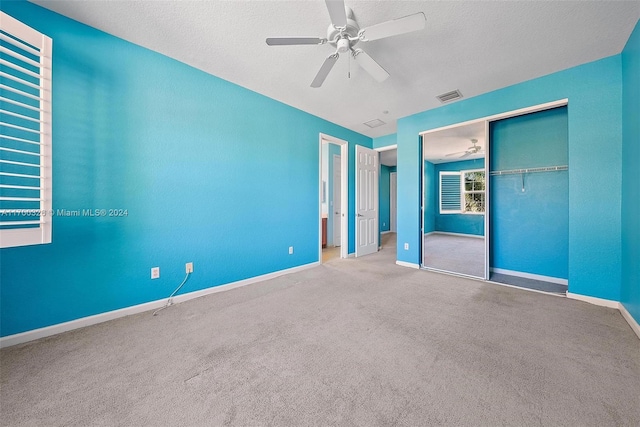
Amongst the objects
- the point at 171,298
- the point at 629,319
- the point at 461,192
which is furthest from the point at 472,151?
the point at 171,298

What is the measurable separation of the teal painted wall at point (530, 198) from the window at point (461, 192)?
2259 millimetres

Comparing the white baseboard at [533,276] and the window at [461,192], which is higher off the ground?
the window at [461,192]

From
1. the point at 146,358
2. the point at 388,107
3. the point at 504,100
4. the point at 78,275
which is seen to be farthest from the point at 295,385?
the point at 504,100

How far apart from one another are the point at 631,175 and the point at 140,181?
15.6 ft

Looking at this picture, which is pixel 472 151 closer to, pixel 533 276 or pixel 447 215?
pixel 447 215

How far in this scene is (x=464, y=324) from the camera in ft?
6.77

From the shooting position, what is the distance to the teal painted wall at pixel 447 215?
6.09 m

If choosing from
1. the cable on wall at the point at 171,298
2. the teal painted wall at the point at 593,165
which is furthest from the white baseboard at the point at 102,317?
the teal painted wall at the point at 593,165

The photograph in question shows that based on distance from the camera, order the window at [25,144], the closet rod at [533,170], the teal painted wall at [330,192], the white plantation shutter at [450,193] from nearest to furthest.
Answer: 1. the window at [25,144]
2. the closet rod at [533,170]
3. the teal painted wall at [330,192]
4. the white plantation shutter at [450,193]

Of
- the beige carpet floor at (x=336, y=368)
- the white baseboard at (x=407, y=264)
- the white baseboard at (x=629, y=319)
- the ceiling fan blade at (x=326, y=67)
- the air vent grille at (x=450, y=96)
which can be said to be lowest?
the beige carpet floor at (x=336, y=368)

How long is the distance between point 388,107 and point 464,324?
10.6 ft

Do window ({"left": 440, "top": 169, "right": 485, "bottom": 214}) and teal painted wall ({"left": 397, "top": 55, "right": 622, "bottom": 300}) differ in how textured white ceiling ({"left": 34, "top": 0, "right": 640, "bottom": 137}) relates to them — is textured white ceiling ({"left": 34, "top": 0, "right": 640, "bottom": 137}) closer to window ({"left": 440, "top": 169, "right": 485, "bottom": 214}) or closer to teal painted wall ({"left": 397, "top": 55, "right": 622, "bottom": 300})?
teal painted wall ({"left": 397, "top": 55, "right": 622, "bottom": 300})

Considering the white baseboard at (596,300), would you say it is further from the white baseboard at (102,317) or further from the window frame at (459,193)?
the white baseboard at (102,317)

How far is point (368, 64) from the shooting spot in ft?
7.02
